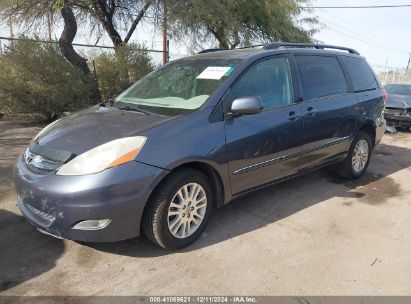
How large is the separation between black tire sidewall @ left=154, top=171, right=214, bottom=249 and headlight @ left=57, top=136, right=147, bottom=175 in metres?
0.44

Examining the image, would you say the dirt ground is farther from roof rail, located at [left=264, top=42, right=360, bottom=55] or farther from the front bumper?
roof rail, located at [left=264, top=42, right=360, bottom=55]

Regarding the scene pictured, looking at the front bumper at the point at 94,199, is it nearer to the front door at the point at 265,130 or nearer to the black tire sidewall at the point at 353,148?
the front door at the point at 265,130

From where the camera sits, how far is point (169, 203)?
3.24 m

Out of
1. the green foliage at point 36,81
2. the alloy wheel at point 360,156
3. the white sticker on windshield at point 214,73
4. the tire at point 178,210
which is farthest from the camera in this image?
the green foliage at point 36,81

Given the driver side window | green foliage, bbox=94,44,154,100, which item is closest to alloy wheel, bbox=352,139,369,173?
the driver side window

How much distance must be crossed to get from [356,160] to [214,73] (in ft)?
9.05

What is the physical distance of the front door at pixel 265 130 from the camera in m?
3.70

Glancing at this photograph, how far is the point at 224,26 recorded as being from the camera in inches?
502

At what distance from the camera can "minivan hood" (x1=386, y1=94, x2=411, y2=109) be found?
11036 mm

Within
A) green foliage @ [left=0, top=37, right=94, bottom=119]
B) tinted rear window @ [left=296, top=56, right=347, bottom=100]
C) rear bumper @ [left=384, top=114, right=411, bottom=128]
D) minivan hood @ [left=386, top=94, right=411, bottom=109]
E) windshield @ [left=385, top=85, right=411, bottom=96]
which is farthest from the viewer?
windshield @ [left=385, top=85, right=411, bottom=96]

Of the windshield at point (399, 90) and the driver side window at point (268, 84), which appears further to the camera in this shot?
the windshield at point (399, 90)

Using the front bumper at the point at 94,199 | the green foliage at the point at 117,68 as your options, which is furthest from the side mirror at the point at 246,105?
the green foliage at the point at 117,68

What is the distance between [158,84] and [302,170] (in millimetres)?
1921

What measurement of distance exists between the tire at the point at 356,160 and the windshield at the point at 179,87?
2.37m
